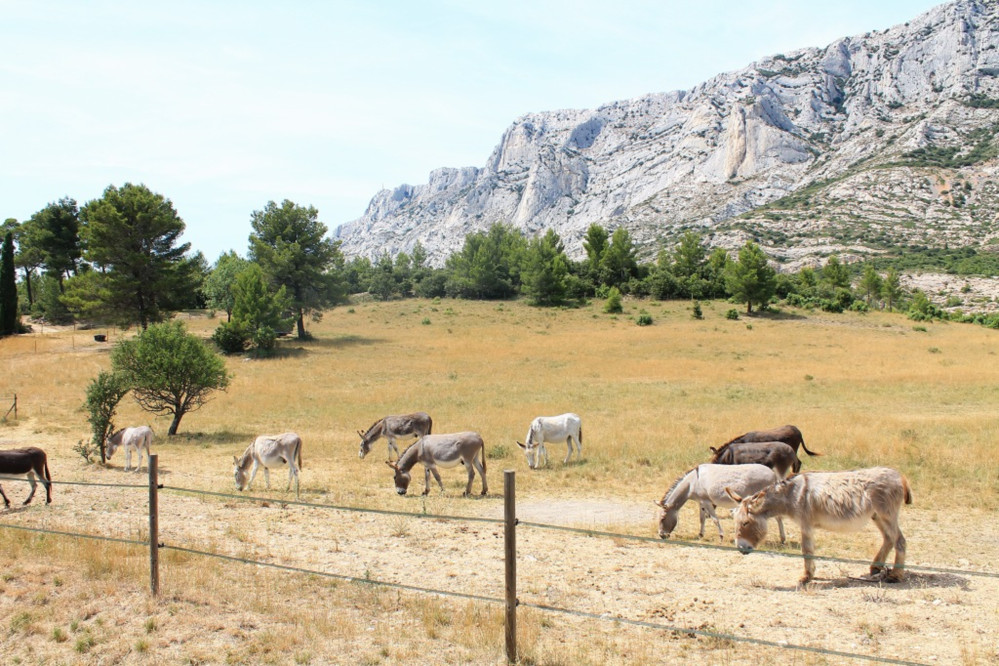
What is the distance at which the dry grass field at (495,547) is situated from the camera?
687 cm

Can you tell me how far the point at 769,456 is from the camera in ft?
46.0

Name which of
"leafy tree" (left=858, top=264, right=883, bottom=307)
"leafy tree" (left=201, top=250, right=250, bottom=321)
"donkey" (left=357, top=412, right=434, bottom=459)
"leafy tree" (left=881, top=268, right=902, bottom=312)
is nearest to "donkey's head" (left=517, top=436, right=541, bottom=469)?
"donkey" (left=357, top=412, right=434, bottom=459)

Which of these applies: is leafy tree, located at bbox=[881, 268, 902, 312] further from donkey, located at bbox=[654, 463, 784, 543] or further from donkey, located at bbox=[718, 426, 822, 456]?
donkey, located at bbox=[654, 463, 784, 543]

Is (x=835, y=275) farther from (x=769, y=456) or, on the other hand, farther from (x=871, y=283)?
(x=769, y=456)

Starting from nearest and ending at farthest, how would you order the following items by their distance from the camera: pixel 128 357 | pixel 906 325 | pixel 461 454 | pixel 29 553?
pixel 29 553, pixel 461 454, pixel 128 357, pixel 906 325

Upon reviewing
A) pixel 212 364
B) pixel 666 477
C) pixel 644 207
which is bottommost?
pixel 666 477

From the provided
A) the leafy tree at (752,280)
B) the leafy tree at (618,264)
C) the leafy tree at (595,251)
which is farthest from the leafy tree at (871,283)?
the leafy tree at (595,251)

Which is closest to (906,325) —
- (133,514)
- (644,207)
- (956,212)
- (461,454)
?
(461,454)

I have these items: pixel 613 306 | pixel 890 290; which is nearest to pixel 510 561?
pixel 613 306

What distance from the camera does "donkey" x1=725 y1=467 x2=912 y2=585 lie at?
8516 millimetres

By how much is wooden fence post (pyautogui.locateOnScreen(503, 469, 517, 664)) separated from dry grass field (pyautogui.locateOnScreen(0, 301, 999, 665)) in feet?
0.69

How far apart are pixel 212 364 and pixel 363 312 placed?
176 ft

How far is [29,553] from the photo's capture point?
9398 millimetres

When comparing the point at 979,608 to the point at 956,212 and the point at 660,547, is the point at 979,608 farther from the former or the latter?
the point at 956,212
